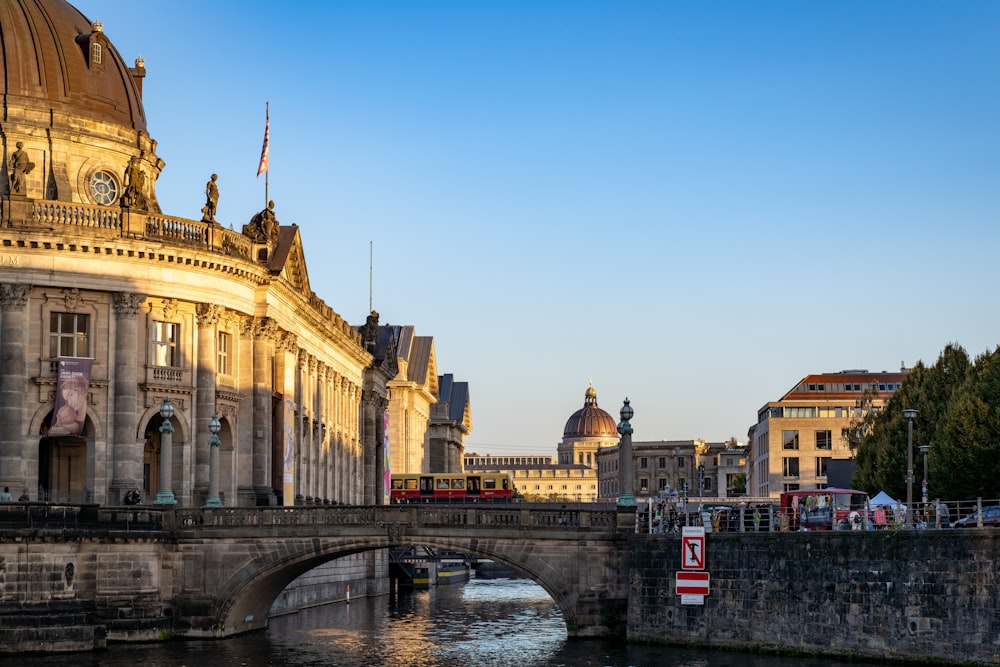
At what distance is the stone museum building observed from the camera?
70.9 meters

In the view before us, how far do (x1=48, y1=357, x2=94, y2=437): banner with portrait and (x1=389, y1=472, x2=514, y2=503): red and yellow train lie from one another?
1654 inches

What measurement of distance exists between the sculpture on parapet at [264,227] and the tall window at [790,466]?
317 ft

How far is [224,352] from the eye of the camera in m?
79.5

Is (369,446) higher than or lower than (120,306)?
lower

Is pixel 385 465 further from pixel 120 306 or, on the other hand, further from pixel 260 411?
pixel 120 306

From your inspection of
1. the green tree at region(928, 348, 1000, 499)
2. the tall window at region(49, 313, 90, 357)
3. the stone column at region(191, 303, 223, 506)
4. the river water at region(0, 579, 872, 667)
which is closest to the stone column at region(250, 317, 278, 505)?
the stone column at region(191, 303, 223, 506)

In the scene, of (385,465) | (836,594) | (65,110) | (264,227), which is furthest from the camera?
(385,465)

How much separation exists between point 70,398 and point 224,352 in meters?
10.5

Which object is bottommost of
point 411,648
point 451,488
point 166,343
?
point 411,648

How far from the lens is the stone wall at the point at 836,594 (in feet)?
163

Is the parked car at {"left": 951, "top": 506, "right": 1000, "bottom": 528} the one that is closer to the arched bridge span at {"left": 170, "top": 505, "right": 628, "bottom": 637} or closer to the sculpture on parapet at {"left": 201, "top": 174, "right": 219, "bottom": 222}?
the arched bridge span at {"left": 170, "top": 505, "right": 628, "bottom": 637}

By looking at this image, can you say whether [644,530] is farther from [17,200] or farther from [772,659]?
[17,200]

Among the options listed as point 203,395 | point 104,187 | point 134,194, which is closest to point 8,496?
point 203,395

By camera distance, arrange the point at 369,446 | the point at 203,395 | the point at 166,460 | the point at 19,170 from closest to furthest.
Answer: the point at 166,460 → the point at 19,170 → the point at 203,395 → the point at 369,446
